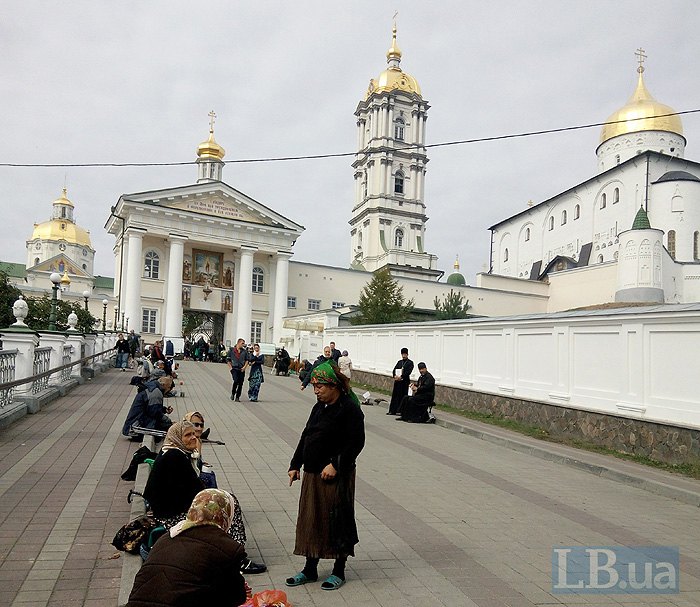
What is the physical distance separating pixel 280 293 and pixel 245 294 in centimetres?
316

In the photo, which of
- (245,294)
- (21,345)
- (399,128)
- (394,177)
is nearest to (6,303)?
(21,345)

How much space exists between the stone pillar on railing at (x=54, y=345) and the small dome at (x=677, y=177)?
190 feet

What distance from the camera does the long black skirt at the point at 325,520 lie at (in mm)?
4758

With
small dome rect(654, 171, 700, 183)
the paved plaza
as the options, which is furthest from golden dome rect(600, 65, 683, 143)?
the paved plaza

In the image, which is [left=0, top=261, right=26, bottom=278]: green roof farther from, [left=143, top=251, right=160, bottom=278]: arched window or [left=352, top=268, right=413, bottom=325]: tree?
[left=352, top=268, right=413, bottom=325]: tree

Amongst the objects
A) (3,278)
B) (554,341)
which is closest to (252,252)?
(3,278)

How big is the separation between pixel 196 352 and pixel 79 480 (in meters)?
38.4

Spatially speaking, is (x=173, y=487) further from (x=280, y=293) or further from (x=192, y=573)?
(x=280, y=293)

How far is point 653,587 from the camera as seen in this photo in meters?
5.10

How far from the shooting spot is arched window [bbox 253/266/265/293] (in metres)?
55.4

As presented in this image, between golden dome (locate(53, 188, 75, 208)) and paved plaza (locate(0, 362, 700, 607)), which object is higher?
golden dome (locate(53, 188, 75, 208))

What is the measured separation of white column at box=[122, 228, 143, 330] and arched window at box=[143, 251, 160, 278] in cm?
204

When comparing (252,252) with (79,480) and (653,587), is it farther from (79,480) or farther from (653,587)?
(653,587)

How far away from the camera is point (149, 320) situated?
49.8 meters
